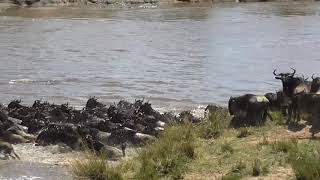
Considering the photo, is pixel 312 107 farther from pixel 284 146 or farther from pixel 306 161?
pixel 306 161

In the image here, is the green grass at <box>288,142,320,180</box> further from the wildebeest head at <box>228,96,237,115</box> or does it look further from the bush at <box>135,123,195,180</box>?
the wildebeest head at <box>228,96,237,115</box>

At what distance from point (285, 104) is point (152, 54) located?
52.4ft

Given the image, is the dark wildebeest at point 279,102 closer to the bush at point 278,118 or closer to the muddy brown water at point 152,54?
the bush at point 278,118

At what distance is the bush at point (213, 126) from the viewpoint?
1106 cm

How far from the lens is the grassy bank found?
8.45 m

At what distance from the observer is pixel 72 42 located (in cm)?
3281

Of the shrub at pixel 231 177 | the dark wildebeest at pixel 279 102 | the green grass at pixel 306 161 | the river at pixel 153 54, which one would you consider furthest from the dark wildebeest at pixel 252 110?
the river at pixel 153 54

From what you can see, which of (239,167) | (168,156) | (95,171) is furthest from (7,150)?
(239,167)

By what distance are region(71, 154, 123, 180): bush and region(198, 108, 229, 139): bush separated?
239cm

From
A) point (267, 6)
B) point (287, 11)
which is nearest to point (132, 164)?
point (287, 11)

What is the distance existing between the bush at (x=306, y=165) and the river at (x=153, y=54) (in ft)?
25.3

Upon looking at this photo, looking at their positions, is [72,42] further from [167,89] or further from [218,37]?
[167,89]

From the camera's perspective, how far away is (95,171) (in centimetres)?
905

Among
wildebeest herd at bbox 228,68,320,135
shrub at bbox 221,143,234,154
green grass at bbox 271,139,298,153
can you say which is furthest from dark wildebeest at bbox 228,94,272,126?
green grass at bbox 271,139,298,153
